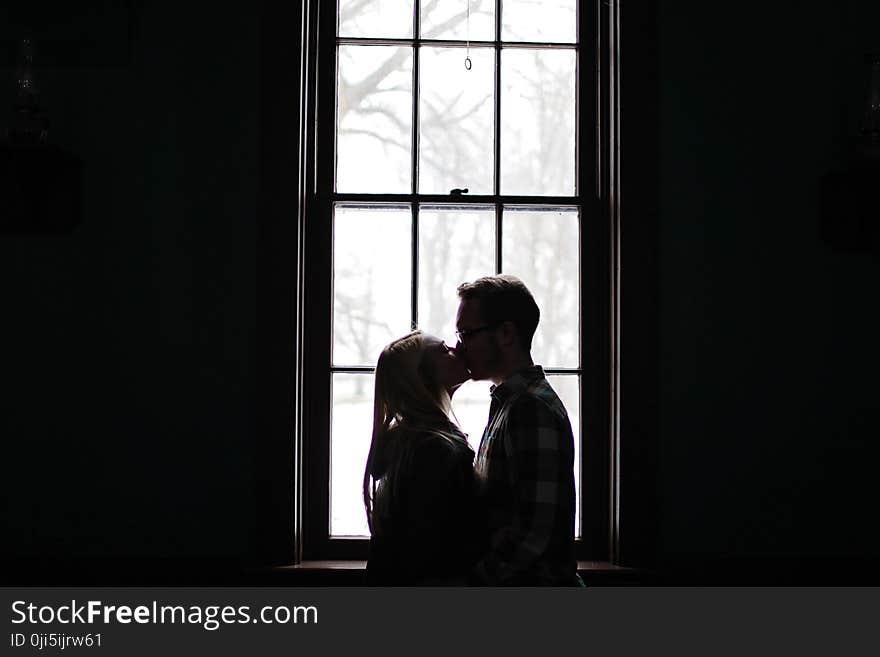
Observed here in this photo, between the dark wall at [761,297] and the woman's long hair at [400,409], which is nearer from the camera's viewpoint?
the woman's long hair at [400,409]

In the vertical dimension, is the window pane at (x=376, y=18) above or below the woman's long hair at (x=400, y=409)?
above

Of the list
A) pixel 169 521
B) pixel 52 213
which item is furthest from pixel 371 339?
pixel 52 213

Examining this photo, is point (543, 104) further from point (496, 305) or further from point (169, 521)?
point (169, 521)

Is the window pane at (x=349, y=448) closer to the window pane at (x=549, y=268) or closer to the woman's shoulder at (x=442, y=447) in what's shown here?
the window pane at (x=549, y=268)

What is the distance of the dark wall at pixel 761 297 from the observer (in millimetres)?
2537

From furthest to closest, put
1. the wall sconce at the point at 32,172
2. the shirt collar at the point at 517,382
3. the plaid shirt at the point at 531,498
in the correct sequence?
the wall sconce at the point at 32,172, the shirt collar at the point at 517,382, the plaid shirt at the point at 531,498

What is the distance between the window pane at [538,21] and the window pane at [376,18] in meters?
0.35

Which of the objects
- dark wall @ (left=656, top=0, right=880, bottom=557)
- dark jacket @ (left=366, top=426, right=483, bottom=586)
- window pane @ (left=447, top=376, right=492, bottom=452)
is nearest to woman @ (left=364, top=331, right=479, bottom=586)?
dark jacket @ (left=366, top=426, right=483, bottom=586)

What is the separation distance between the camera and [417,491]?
5.67ft

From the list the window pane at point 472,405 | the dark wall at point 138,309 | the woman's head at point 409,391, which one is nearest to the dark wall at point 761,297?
the window pane at point 472,405

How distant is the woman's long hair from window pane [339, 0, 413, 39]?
131 cm

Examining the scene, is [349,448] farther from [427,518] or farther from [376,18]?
[376,18]

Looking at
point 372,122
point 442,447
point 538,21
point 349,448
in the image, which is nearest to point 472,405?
point 349,448

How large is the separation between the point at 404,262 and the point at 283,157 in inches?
21.0
